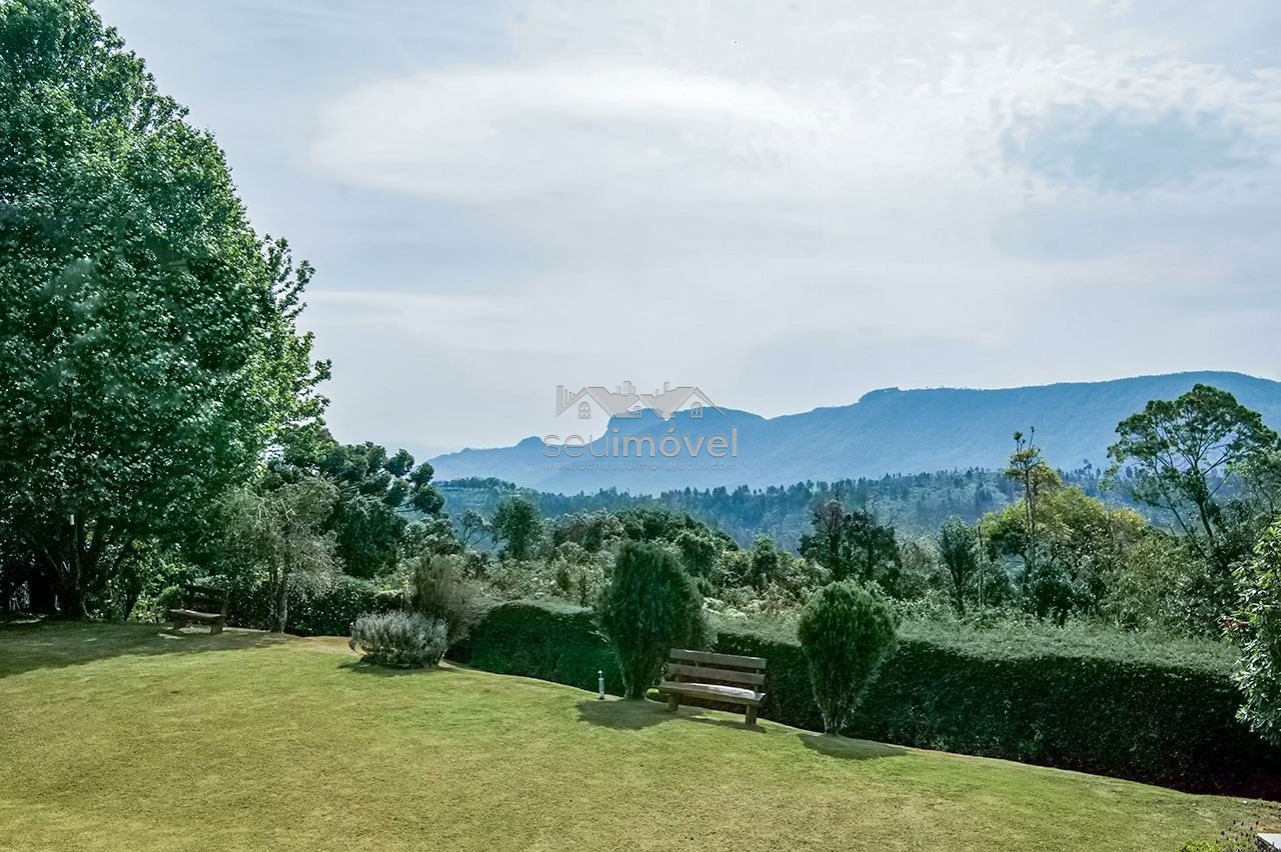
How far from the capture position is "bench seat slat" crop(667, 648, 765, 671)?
37.6 ft

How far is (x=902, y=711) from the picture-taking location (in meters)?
11.8

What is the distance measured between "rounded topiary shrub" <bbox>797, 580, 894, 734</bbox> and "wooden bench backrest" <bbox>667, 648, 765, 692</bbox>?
81 centimetres

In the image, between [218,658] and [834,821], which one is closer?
[834,821]

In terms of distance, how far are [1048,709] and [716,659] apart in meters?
3.99

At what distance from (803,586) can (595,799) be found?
18169 mm

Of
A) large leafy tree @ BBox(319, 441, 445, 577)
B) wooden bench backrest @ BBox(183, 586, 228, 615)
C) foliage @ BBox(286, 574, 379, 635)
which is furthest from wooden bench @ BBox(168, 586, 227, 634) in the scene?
large leafy tree @ BBox(319, 441, 445, 577)

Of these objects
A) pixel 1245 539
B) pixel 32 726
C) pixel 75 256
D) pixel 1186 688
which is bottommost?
pixel 32 726

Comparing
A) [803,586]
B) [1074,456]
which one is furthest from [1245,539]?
[1074,456]

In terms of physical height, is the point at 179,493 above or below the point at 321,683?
above

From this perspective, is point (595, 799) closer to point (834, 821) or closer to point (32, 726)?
point (834, 821)

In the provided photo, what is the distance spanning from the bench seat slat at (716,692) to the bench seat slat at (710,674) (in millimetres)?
125

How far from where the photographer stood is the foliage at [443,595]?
16.3 m

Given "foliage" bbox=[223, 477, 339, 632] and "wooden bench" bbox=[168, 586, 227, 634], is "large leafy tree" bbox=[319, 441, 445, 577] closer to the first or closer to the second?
"wooden bench" bbox=[168, 586, 227, 634]

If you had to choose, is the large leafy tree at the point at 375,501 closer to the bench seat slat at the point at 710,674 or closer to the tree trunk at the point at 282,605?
the tree trunk at the point at 282,605
